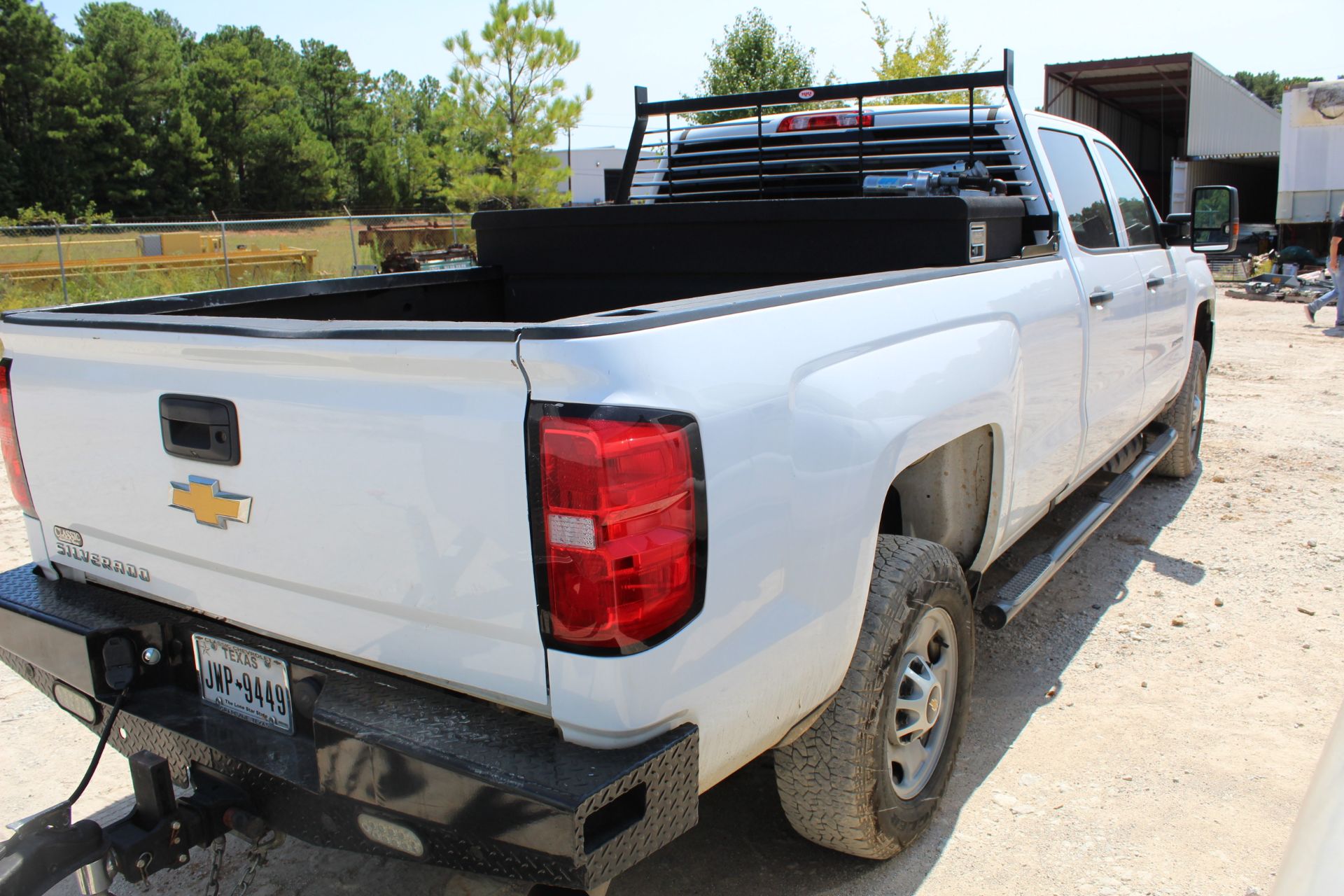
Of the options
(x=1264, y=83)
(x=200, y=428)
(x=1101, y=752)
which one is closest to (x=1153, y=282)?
(x=1101, y=752)

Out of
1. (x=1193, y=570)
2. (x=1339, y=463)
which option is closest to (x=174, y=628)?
(x=1193, y=570)

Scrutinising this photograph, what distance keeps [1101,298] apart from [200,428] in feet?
10.3

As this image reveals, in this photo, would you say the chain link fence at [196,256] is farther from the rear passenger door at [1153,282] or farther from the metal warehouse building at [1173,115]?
the metal warehouse building at [1173,115]

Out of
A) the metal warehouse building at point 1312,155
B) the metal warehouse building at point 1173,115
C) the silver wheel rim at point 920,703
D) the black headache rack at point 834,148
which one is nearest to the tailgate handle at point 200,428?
the silver wheel rim at point 920,703

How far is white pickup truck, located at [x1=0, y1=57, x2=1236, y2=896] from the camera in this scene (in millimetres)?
1816

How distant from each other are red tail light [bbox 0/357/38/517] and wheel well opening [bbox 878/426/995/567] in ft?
7.79

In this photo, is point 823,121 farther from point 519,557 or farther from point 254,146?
point 254,146

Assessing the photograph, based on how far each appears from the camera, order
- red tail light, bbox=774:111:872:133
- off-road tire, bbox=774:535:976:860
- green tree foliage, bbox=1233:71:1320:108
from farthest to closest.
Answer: green tree foliage, bbox=1233:71:1320:108, red tail light, bbox=774:111:872:133, off-road tire, bbox=774:535:976:860

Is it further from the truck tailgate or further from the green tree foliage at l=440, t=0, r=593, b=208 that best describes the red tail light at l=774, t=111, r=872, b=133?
the green tree foliage at l=440, t=0, r=593, b=208

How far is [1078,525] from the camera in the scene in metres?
4.18

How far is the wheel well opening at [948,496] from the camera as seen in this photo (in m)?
3.08

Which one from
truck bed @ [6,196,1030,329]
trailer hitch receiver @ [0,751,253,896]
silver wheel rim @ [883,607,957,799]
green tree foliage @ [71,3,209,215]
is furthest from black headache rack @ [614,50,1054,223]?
green tree foliage @ [71,3,209,215]

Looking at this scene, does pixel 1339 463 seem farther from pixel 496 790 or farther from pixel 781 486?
pixel 496 790

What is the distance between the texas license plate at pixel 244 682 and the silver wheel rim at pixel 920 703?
1373 mm
